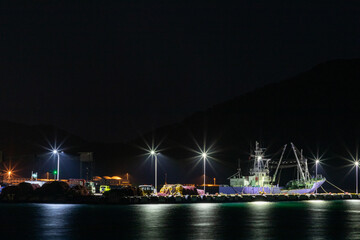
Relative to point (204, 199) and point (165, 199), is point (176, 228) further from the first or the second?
point (204, 199)

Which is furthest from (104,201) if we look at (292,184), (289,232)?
(292,184)

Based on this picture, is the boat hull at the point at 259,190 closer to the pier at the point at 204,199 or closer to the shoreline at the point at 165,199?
the pier at the point at 204,199

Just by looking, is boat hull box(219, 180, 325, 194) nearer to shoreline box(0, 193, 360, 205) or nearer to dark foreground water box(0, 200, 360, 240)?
shoreline box(0, 193, 360, 205)

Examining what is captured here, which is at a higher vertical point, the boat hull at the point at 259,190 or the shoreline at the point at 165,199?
the boat hull at the point at 259,190

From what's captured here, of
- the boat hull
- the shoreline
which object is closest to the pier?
the shoreline

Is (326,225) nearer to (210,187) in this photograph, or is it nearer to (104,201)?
(104,201)

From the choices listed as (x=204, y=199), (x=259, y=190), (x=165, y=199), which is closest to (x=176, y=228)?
(x=165, y=199)

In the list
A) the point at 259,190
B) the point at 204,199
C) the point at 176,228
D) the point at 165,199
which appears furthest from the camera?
the point at 259,190

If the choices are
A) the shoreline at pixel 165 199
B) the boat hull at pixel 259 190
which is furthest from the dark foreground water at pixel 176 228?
the boat hull at pixel 259 190

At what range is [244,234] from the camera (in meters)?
37.4

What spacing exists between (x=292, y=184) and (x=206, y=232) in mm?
94932

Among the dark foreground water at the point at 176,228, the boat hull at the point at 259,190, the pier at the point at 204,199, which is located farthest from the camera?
the boat hull at the point at 259,190

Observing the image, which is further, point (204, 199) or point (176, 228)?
point (204, 199)

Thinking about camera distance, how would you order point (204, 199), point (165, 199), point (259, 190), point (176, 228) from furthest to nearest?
point (259, 190), point (204, 199), point (165, 199), point (176, 228)
